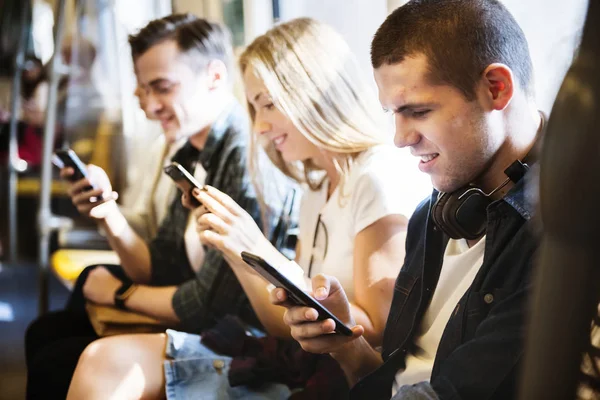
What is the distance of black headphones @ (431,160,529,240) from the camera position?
990mm

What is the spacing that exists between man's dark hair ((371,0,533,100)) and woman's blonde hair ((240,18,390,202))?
40 cm

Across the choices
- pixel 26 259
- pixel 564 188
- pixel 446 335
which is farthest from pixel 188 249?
pixel 26 259

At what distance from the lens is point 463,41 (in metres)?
1.01

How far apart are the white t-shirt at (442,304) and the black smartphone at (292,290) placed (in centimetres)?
12

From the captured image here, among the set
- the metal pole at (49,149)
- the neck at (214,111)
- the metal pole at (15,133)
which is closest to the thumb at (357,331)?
the neck at (214,111)

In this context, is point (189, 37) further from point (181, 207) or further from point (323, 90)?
point (323, 90)

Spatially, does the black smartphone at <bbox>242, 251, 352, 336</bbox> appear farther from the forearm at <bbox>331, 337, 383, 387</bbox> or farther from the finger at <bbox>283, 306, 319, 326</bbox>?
the forearm at <bbox>331, 337, 383, 387</bbox>

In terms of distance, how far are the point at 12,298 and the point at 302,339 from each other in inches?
115

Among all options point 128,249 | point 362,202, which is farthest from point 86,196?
point 362,202

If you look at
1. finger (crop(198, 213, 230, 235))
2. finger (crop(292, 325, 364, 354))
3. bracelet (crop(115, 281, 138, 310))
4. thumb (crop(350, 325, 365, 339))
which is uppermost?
finger (crop(198, 213, 230, 235))

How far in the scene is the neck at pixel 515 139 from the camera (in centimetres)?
102

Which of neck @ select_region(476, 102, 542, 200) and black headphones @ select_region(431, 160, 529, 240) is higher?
neck @ select_region(476, 102, 542, 200)

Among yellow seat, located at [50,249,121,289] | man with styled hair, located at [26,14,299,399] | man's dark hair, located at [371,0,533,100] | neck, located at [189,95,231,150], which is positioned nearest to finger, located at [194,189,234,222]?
man with styled hair, located at [26,14,299,399]

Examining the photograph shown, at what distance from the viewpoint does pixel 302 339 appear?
3.85ft
